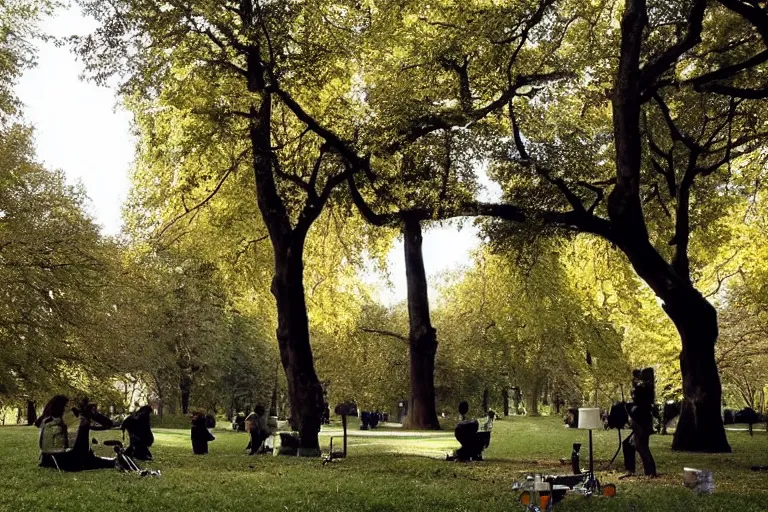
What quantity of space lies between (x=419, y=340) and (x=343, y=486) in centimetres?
2219

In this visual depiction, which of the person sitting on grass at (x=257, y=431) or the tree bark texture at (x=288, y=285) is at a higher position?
the tree bark texture at (x=288, y=285)

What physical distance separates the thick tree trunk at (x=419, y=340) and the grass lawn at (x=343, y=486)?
1538cm

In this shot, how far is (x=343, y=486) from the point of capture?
1268 cm

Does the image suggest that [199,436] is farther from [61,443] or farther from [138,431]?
[61,443]

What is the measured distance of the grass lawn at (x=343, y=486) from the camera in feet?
35.5

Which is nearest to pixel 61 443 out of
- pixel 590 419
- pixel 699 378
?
pixel 590 419

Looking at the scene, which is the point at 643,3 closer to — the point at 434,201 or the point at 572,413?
the point at 434,201

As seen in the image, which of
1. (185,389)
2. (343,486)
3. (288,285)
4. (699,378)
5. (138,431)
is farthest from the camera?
(185,389)

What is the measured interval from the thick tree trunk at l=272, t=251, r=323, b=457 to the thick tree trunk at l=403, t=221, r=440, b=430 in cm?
1251

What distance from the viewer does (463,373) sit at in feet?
168

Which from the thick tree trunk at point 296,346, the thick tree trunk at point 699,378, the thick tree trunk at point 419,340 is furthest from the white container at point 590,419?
the thick tree trunk at point 419,340

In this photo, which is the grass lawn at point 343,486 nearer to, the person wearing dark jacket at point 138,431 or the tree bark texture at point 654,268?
the person wearing dark jacket at point 138,431

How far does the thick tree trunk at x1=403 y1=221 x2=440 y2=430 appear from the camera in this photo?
3475 centimetres

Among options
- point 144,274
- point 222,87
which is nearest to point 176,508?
point 222,87
